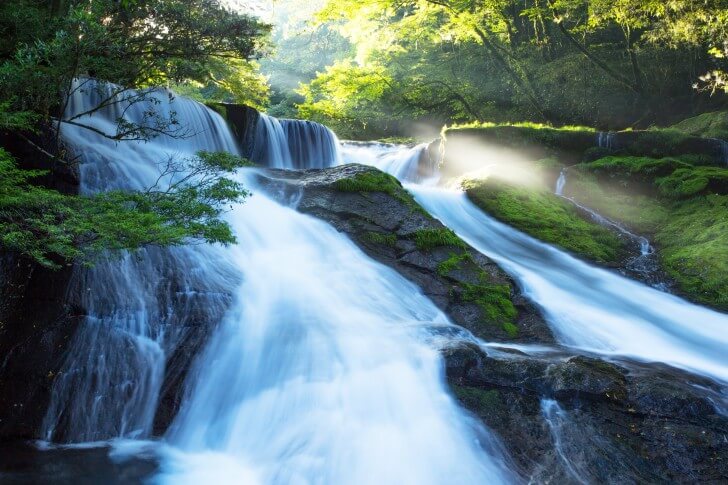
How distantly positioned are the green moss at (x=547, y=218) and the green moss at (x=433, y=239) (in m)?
3.48

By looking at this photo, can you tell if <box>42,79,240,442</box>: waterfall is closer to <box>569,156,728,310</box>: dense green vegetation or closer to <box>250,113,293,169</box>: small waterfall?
<box>250,113,293,169</box>: small waterfall

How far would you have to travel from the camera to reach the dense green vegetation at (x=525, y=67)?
16250mm

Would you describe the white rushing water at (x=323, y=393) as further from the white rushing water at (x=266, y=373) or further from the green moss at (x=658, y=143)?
the green moss at (x=658, y=143)

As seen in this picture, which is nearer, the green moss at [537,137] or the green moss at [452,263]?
the green moss at [452,263]

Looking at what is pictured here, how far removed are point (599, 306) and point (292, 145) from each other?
9043 millimetres

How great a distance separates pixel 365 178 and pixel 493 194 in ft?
13.5

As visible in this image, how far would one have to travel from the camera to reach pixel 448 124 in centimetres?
2188

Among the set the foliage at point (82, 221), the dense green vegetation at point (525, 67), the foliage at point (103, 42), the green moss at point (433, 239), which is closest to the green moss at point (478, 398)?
the foliage at point (82, 221)

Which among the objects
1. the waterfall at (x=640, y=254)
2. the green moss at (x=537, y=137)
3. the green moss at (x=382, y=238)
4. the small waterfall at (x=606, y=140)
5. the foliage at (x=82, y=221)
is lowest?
the waterfall at (x=640, y=254)

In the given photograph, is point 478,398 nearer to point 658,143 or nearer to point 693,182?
point 693,182

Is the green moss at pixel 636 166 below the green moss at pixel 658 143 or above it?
below

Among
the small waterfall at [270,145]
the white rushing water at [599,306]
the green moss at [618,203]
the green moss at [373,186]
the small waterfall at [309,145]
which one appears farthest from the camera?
the small waterfall at [309,145]

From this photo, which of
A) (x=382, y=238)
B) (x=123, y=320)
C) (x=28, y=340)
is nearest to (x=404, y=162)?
(x=382, y=238)

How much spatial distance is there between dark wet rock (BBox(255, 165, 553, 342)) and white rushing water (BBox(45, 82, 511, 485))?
0.41 meters
